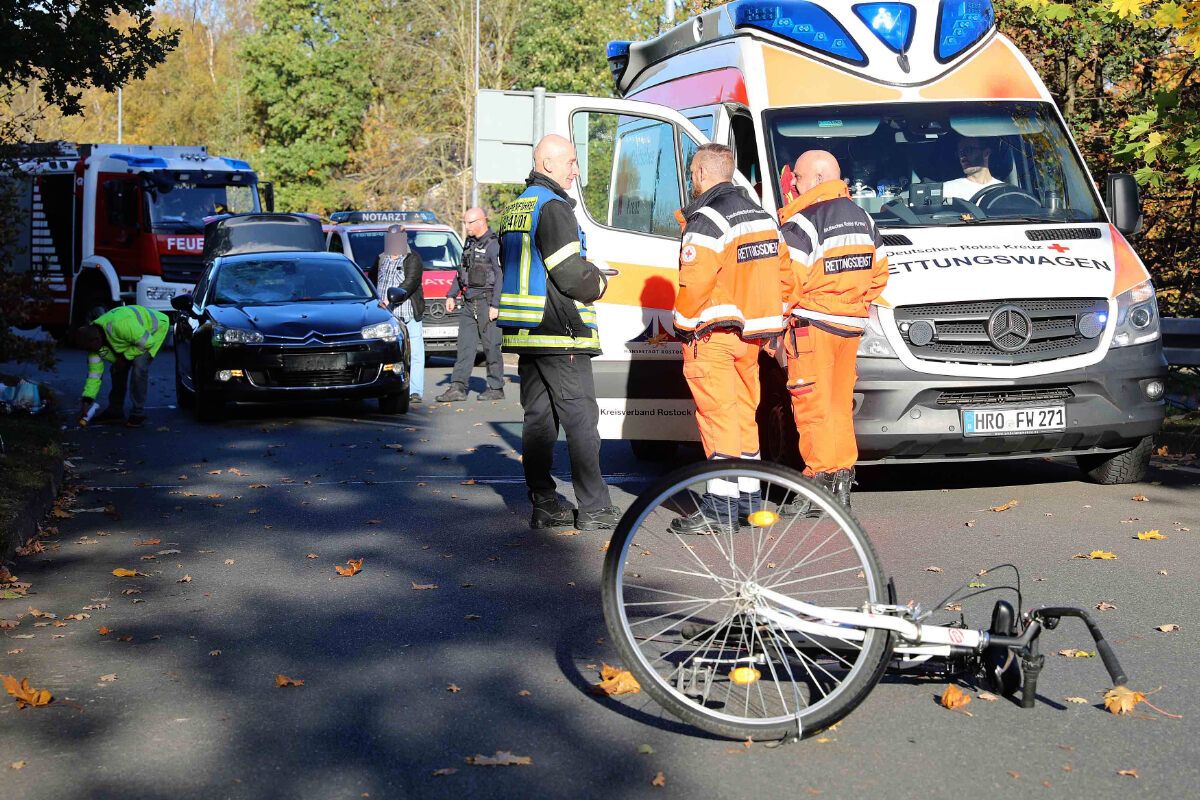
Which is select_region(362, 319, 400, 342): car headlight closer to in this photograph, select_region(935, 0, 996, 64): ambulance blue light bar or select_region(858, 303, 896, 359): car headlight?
select_region(935, 0, 996, 64): ambulance blue light bar

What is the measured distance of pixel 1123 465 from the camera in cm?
905

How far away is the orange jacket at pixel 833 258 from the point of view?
7.59m

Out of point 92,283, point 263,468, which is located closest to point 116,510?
point 263,468

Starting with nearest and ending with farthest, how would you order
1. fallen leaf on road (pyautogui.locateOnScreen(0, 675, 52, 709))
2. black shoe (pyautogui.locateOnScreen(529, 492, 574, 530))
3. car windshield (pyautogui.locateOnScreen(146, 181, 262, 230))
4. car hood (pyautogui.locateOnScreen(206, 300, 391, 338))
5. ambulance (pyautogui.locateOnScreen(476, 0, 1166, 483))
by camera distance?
fallen leaf on road (pyautogui.locateOnScreen(0, 675, 52, 709)) → black shoe (pyautogui.locateOnScreen(529, 492, 574, 530)) → ambulance (pyautogui.locateOnScreen(476, 0, 1166, 483)) → car hood (pyautogui.locateOnScreen(206, 300, 391, 338)) → car windshield (pyautogui.locateOnScreen(146, 181, 262, 230))

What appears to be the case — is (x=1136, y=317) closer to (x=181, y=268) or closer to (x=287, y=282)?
(x=287, y=282)

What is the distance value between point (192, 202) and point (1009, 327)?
20251 mm

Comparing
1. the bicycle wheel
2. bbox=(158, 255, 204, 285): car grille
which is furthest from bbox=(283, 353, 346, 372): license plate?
bbox=(158, 255, 204, 285): car grille

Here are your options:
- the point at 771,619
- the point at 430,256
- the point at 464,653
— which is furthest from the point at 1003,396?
the point at 430,256

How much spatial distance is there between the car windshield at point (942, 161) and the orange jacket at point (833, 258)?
1186 mm

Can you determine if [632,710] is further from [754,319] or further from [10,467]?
[10,467]

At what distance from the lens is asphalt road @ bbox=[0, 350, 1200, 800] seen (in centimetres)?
420

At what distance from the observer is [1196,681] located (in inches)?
199

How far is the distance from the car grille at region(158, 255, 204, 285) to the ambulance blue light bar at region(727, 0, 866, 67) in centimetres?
1708

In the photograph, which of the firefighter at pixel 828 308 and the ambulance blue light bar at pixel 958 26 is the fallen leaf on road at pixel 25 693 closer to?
the firefighter at pixel 828 308
